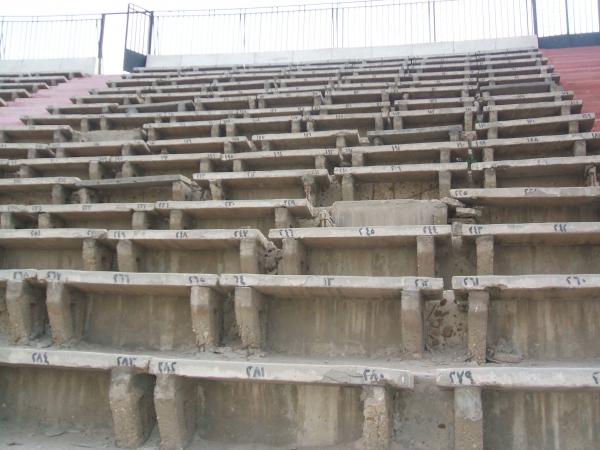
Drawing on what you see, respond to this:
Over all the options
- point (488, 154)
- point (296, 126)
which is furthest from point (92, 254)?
point (488, 154)

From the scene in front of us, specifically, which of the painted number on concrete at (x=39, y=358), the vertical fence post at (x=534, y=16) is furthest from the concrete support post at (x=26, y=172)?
the vertical fence post at (x=534, y=16)

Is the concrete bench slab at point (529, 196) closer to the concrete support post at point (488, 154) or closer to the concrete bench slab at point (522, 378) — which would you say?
the concrete support post at point (488, 154)

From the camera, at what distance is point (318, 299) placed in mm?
4676

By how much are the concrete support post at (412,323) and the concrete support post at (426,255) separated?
500 mm

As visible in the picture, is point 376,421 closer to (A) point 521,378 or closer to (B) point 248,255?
(A) point 521,378

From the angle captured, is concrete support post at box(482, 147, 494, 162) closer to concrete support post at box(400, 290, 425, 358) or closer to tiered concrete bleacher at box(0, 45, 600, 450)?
tiered concrete bleacher at box(0, 45, 600, 450)

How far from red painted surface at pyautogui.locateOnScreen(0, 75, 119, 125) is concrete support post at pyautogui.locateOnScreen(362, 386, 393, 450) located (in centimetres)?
920

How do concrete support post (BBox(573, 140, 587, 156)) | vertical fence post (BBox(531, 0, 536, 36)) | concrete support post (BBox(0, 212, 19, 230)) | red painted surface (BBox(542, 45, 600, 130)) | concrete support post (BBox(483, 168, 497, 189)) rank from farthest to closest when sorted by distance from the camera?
vertical fence post (BBox(531, 0, 536, 36)), red painted surface (BBox(542, 45, 600, 130)), concrete support post (BBox(573, 140, 587, 156)), concrete support post (BBox(0, 212, 19, 230)), concrete support post (BBox(483, 168, 497, 189))

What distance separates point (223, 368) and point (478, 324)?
6.22 feet

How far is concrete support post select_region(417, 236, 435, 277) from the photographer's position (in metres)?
4.66

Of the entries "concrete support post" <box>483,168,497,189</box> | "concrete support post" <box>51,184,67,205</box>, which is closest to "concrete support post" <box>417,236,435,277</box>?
"concrete support post" <box>483,168,497,189</box>

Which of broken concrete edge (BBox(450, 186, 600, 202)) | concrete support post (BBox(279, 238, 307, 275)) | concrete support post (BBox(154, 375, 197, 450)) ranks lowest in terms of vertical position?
concrete support post (BBox(154, 375, 197, 450))

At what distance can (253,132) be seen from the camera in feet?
28.5

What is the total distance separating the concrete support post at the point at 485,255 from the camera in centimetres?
462
